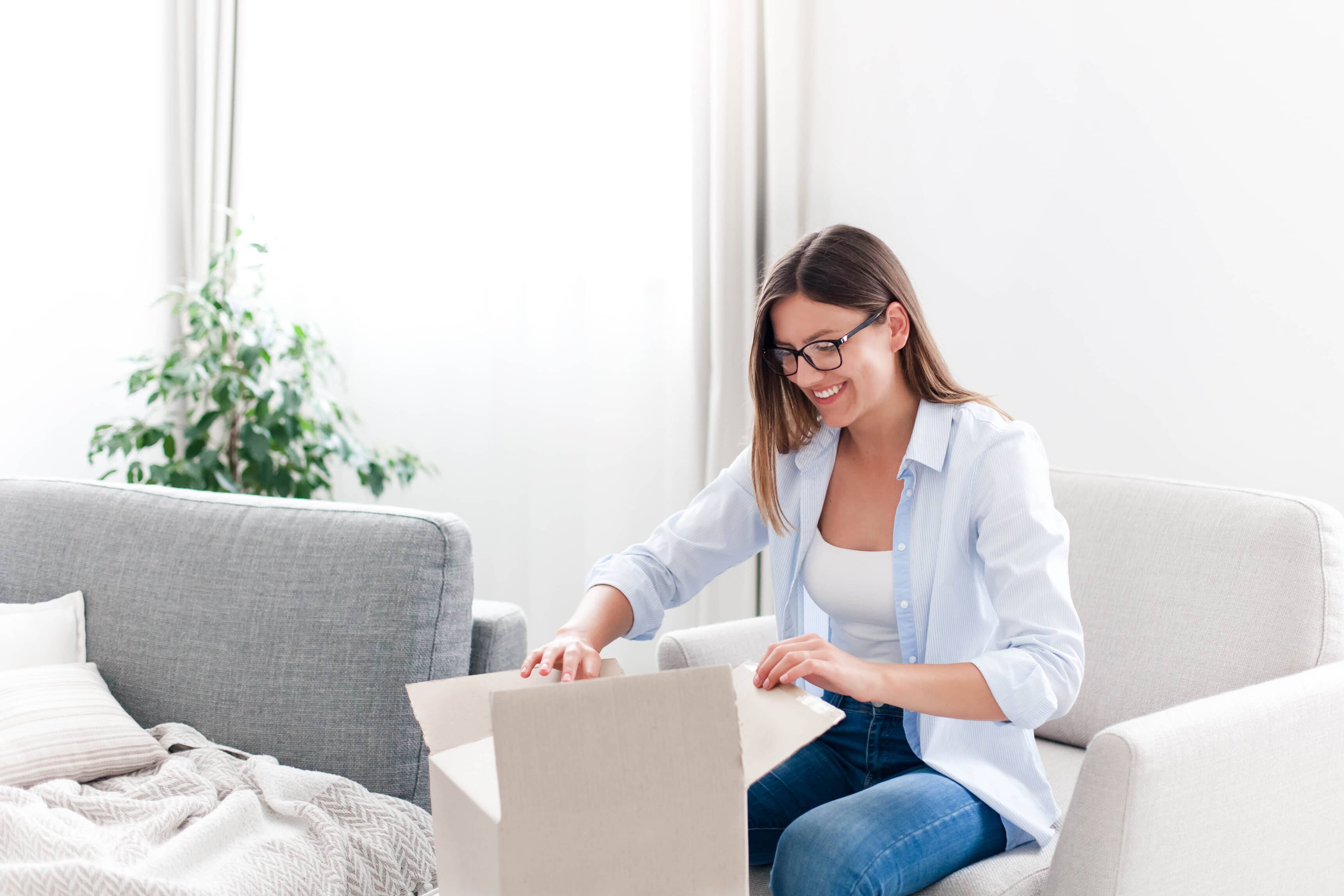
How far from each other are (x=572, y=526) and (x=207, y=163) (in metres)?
1.42

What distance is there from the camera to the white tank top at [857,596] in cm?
131

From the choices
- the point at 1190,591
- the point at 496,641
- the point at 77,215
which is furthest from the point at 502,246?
the point at 1190,591

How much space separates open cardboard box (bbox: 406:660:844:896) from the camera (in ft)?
2.46

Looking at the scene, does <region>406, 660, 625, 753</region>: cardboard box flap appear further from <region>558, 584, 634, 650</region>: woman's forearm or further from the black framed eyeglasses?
the black framed eyeglasses

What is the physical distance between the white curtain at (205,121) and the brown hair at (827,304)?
6.63 ft

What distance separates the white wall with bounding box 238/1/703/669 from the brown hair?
1.08m

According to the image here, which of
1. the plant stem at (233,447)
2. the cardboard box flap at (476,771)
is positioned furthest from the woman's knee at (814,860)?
the plant stem at (233,447)

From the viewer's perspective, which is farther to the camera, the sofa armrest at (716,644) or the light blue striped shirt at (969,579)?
the sofa armrest at (716,644)

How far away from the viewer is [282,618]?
153 centimetres

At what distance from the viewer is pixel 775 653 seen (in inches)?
39.9

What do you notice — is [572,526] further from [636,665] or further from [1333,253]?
[1333,253]

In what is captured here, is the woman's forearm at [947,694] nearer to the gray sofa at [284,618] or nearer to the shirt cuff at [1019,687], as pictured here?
the shirt cuff at [1019,687]

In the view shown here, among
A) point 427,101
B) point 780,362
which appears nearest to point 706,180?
point 427,101

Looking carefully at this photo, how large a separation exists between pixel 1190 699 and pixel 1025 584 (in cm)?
44
